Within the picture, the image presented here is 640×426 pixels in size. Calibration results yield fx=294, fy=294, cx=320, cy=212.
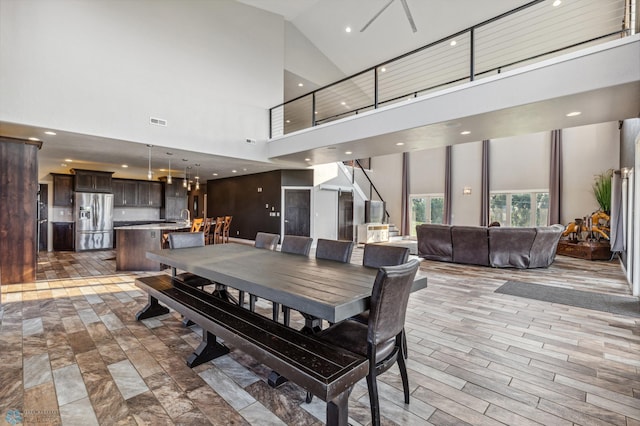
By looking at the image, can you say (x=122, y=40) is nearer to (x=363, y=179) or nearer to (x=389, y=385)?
(x=389, y=385)

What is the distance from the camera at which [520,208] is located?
9656 millimetres

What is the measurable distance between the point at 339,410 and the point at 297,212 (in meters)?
8.32

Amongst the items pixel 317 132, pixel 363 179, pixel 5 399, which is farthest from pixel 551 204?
pixel 5 399

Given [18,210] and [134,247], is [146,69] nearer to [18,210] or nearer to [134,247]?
[18,210]

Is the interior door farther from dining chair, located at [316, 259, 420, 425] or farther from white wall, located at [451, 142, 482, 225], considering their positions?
dining chair, located at [316, 259, 420, 425]

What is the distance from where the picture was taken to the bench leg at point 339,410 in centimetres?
143

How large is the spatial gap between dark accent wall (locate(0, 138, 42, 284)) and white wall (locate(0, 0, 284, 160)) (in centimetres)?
75

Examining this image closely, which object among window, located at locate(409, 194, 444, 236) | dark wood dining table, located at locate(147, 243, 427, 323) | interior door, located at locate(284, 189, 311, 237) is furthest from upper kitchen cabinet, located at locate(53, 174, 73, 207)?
window, located at locate(409, 194, 444, 236)

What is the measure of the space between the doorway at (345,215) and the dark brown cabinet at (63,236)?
809 cm

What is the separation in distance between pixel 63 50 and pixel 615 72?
7.63 metres

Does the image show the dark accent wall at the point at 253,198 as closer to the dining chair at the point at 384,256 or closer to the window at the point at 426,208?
the window at the point at 426,208

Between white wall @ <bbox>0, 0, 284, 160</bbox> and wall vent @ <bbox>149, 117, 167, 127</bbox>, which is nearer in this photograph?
white wall @ <bbox>0, 0, 284, 160</bbox>

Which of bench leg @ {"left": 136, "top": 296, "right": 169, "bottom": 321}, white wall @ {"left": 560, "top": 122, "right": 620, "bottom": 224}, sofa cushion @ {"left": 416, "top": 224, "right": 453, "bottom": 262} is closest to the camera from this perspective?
bench leg @ {"left": 136, "top": 296, "right": 169, "bottom": 321}

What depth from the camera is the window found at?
11.3m
